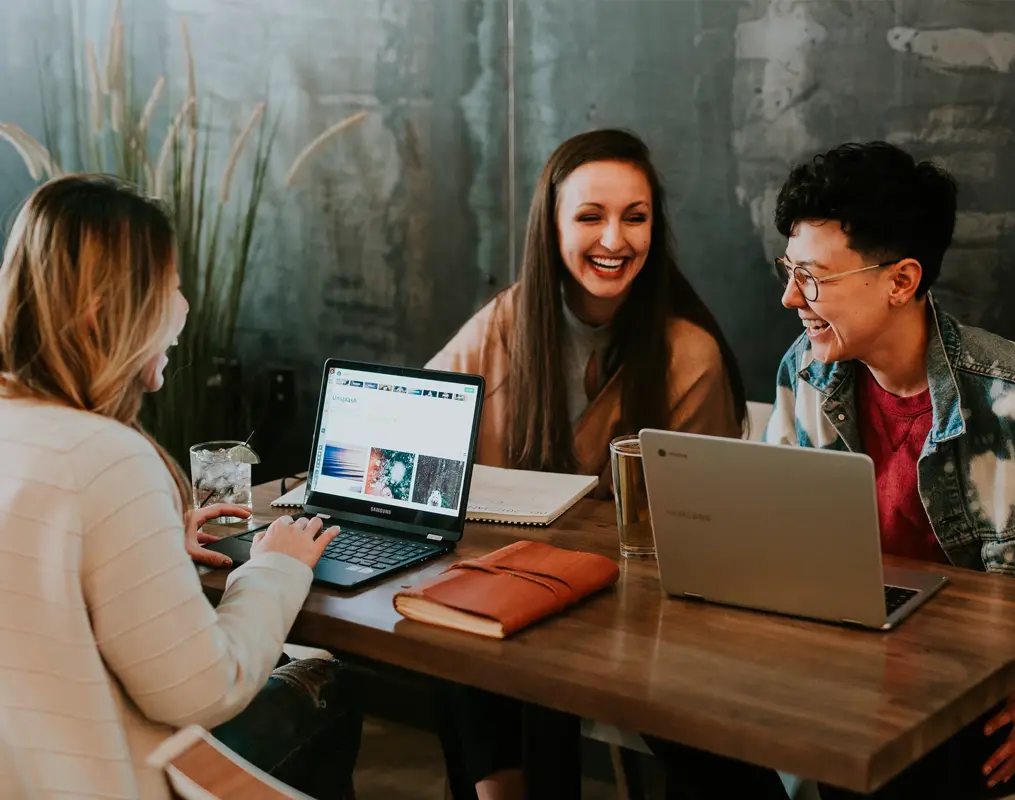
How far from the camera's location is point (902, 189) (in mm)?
1965

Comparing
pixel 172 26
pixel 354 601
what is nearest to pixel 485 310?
pixel 354 601

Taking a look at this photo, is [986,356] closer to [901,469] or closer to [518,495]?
[901,469]

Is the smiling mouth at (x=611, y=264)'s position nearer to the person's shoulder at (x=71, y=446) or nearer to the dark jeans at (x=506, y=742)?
the dark jeans at (x=506, y=742)

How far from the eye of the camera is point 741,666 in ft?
4.54

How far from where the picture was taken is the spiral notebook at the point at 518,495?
1.97 metres

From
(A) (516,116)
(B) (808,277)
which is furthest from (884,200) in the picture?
(A) (516,116)

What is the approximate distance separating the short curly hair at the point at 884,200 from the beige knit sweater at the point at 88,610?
1134 mm

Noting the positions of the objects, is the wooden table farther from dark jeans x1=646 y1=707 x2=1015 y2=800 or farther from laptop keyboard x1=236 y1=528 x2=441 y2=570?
dark jeans x1=646 y1=707 x2=1015 y2=800

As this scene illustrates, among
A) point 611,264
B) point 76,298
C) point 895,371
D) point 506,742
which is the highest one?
point 76,298

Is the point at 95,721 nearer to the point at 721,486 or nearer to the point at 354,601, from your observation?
the point at 354,601

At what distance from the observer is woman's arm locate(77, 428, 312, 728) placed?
1.33 m

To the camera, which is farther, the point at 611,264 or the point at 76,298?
the point at 611,264

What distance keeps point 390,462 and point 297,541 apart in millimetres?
285

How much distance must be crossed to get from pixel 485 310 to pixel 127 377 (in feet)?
4.22
